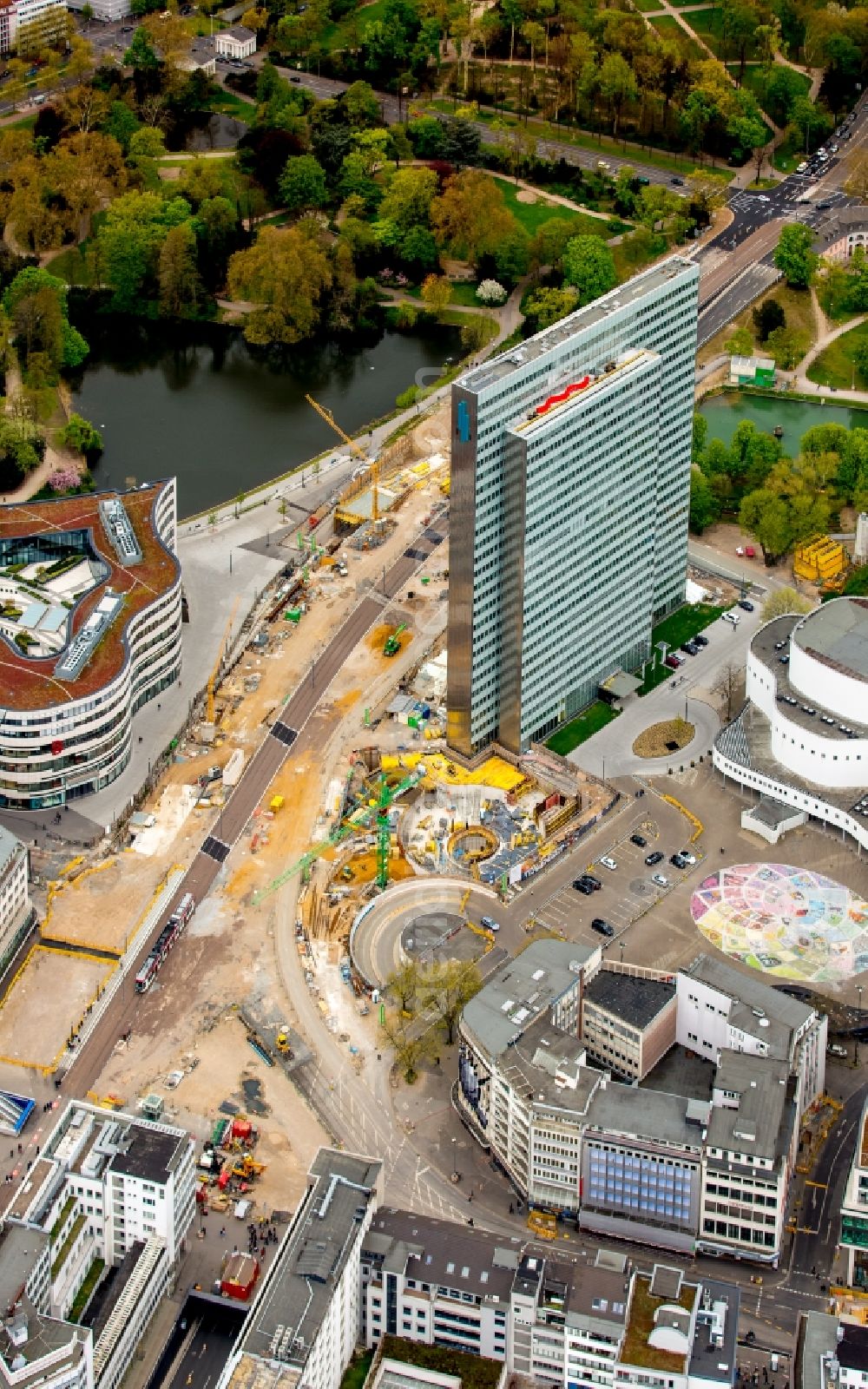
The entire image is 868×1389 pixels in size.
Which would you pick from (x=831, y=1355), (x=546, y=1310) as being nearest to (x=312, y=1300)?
(x=546, y=1310)

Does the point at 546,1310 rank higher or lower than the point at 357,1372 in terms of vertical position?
higher

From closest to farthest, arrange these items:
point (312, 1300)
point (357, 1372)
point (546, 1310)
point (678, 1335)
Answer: point (678, 1335) → point (312, 1300) → point (546, 1310) → point (357, 1372)

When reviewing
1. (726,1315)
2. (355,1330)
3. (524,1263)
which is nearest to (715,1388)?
(726,1315)

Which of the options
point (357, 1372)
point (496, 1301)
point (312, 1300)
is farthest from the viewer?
point (357, 1372)

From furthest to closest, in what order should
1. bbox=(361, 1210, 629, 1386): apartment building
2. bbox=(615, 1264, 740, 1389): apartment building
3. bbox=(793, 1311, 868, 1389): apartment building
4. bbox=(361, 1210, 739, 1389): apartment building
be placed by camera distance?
bbox=(361, 1210, 629, 1386): apartment building, bbox=(361, 1210, 739, 1389): apartment building, bbox=(793, 1311, 868, 1389): apartment building, bbox=(615, 1264, 740, 1389): apartment building

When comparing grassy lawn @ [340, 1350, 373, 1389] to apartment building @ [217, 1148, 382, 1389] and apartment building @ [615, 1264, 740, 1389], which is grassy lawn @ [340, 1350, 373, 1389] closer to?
apartment building @ [217, 1148, 382, 1389]

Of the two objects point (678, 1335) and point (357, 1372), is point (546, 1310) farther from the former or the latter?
point (357, 1372)

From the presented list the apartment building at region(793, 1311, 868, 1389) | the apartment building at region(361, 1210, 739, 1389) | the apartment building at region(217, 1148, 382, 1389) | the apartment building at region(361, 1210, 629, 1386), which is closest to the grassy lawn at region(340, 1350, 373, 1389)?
the apartment building at region(217, 1148, 382, 1389)

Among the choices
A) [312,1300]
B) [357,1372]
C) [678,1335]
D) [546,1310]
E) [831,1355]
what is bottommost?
[357,1372]

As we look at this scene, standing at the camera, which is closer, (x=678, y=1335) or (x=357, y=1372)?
(x=678, y=1335)

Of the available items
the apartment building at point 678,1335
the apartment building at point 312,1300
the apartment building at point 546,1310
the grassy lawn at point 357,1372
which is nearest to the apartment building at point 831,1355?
the apartment building at point 678,1335
